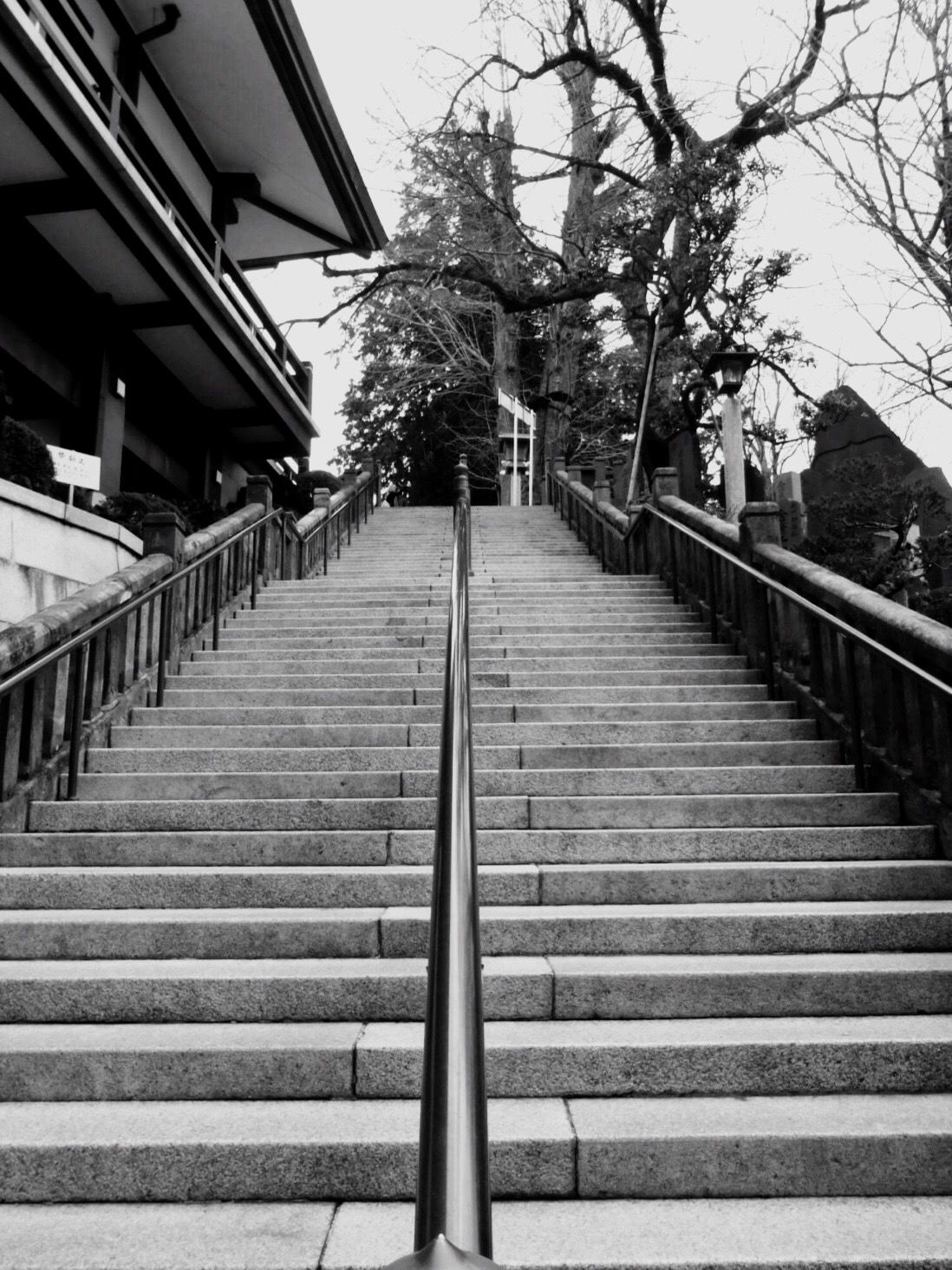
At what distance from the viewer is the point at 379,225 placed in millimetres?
16594

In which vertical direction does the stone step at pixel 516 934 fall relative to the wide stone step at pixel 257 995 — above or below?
above

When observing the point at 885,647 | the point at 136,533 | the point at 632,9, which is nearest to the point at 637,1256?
the point at 885,647

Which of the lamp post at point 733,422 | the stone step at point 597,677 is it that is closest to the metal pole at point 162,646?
the stone step at point 597,677

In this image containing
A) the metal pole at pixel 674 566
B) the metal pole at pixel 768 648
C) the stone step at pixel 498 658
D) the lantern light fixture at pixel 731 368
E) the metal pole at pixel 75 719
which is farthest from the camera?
the lantern light fixture at pixel 731 368

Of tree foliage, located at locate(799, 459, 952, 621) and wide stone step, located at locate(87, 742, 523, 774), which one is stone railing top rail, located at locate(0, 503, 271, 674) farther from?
tree foliage, located at locate(799, 459, 952, 621)

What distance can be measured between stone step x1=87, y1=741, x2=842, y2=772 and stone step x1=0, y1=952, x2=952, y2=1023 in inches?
68.2

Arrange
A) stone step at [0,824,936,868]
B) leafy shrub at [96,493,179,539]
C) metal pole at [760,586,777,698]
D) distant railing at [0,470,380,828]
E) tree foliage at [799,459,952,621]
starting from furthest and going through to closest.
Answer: tree foliage at [799,459,952,621]
leafy shrub at [96,493,179,539]
metal pole at [760,586,777,698]
distant railing at [0,470,380,828]
stone step at [0,824,936,868]

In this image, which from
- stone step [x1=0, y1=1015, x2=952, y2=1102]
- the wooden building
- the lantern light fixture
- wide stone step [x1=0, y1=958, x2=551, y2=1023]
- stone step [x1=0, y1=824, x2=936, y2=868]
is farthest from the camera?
the lantern light fixture

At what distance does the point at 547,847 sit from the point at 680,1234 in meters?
1.84

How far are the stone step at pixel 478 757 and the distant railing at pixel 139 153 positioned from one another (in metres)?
6.19

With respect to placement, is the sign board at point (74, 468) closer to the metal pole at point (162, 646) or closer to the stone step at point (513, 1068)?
the metal pole at point (162, 646)

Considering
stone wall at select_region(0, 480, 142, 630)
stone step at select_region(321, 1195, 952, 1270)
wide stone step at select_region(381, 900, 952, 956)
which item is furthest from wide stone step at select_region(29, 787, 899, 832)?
stone wall at select_region(0, 480, 142, 630)

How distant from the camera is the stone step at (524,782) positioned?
4512 millimetres

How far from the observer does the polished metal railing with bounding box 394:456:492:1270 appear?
44.6 inches
